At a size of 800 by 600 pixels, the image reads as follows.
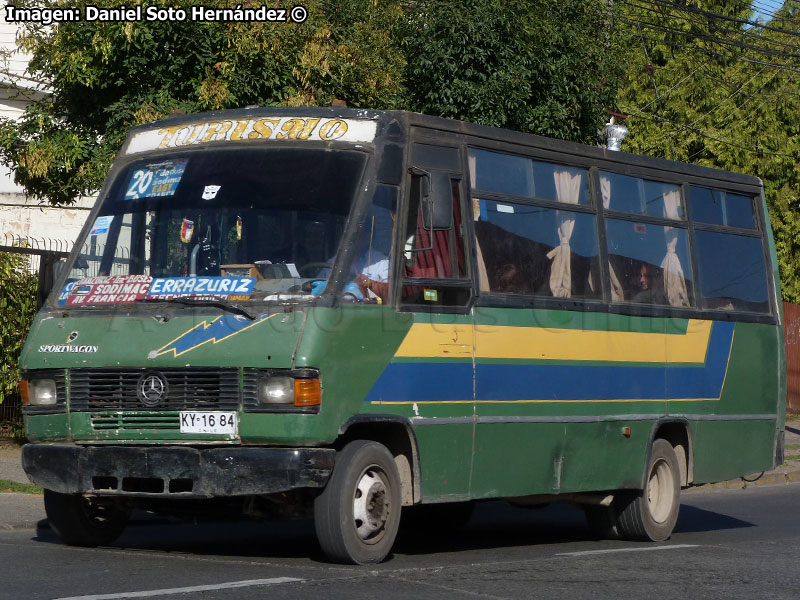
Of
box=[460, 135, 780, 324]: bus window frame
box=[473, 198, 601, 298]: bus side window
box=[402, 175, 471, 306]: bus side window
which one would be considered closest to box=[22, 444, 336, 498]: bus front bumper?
box=[402, 175, 471, 306]: bus side window

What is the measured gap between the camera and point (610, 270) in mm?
10453

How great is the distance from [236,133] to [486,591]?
3.46 meters

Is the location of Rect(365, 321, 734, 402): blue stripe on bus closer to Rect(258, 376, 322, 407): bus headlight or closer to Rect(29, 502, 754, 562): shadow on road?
Rect(258, 376, 322, 407): bus headlight

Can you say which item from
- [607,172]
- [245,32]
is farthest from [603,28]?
[607,172]

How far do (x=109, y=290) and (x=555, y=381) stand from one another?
330cm

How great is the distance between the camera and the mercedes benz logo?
792cm

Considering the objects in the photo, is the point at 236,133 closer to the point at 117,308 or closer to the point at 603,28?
the point at 117,308

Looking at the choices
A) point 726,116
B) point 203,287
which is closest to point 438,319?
point 203,287

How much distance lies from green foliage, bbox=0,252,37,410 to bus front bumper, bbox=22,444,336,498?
6.37 metres

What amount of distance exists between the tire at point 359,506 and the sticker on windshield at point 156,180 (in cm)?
219

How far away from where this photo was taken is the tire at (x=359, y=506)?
7.79 m

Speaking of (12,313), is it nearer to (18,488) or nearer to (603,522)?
(18,488)

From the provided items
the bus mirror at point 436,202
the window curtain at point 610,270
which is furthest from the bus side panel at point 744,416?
the bus mirror at point 436,202

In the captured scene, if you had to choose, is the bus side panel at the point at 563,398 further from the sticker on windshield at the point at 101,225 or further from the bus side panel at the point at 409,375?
the sticker on windshield at the point at 101,225
